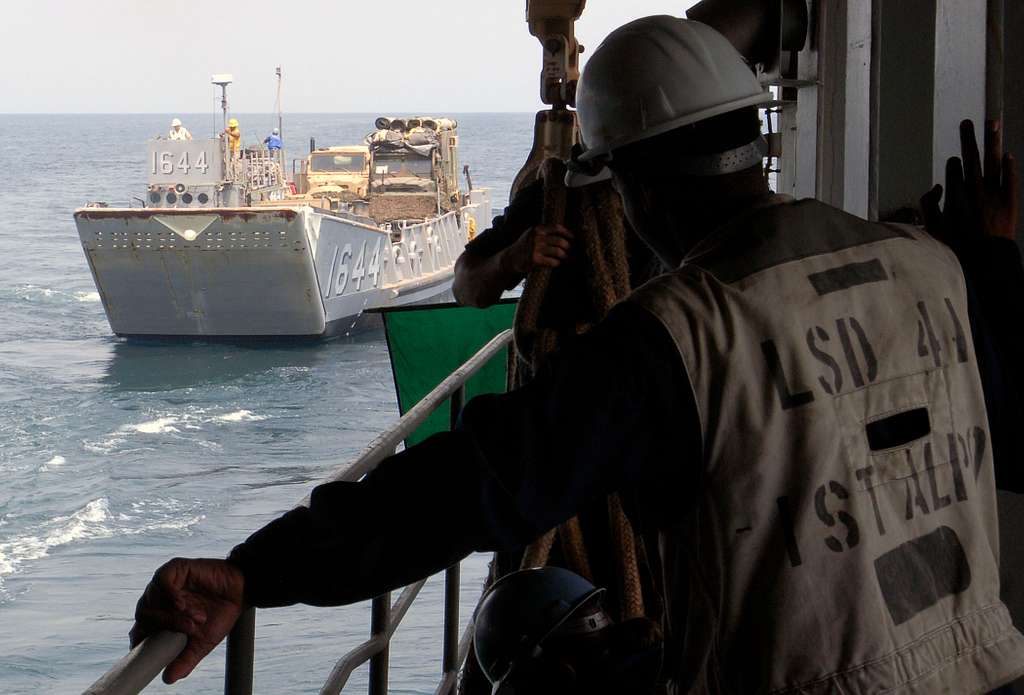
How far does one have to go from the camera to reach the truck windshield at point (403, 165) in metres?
41.3

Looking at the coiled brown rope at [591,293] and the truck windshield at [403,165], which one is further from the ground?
the truck windshield at [403,165]

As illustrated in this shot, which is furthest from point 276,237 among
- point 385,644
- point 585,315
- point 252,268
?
point 385,644

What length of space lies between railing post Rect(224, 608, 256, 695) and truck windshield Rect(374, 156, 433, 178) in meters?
40.1

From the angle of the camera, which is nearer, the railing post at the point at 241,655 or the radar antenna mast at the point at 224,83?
the railing post at the point at 241,655

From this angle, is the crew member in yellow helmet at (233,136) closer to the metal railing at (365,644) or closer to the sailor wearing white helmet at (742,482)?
the metal railing at (365,644)

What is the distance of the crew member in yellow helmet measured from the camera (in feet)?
127

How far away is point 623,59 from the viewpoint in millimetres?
1734

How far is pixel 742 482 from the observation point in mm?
1383

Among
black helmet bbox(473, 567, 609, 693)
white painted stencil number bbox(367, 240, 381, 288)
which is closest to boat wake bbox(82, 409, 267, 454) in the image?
white painted stencil number bbox(367, 240, 381, 288)

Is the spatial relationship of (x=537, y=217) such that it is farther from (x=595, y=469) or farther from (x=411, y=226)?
(x=411, y=226)

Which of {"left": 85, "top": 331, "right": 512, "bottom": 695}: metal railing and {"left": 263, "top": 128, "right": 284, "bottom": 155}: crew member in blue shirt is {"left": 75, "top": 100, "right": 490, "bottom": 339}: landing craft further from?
{"left": 85, "top": 331, "right": 512, "bottom": 695}: metal railing

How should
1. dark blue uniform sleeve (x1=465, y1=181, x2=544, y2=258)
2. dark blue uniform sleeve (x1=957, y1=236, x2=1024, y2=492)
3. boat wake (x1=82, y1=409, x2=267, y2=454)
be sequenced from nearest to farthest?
dark blue uniform sleeve (x1=957, y1=236, x2=1024, y2=492) → dark blue uniform sleeve (x1=465, y1=181, x2=544, y2=258) → boat wake (x1=82, y1=409, x2=267, y2=454)

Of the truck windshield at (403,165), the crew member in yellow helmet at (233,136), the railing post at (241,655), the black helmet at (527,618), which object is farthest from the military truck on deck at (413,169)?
the railing post at (241,655)

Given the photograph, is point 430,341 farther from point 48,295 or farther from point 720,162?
point 48,295
